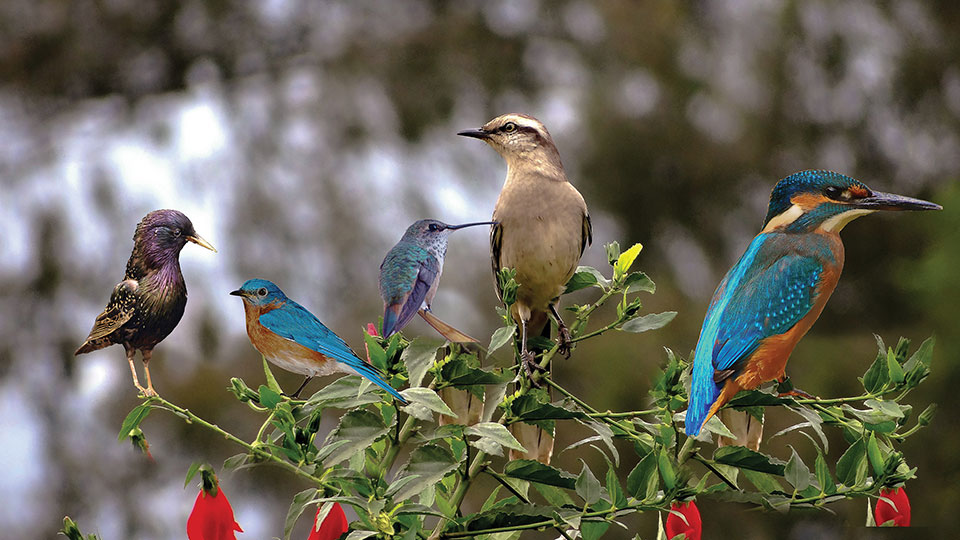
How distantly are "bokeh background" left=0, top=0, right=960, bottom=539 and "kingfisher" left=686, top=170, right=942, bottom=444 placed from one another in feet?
9.39

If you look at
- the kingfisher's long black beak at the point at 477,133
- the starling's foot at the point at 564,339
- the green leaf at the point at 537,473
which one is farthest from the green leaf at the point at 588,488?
the kingfisher's long black beak at the point at 477,133

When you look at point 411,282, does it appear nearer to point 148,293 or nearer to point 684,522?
point 148,293

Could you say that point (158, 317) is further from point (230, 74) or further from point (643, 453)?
point (230, 74)

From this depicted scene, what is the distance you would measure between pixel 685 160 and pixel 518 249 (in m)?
4.66

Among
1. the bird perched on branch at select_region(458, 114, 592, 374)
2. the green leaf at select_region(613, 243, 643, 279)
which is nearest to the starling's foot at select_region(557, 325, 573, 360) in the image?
the bird perched on branch at select_region(458, 114, 592, 374)

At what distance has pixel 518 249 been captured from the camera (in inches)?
55.9

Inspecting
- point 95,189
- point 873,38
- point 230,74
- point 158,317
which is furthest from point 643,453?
point 873,38

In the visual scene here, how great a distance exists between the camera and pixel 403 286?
1195 mm

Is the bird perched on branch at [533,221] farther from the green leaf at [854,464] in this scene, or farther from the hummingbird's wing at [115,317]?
the hummingbird's wing at [115,317]

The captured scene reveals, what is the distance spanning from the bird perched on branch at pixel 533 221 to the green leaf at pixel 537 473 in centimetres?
23

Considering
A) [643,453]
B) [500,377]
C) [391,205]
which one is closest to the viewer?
[500,377]

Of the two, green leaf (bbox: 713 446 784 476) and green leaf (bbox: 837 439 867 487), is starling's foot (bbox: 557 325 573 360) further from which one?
green leaf (bbox: 837 439 867 487)

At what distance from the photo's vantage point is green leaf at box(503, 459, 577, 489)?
47.0 inches

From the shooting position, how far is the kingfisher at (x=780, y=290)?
3.93 feet
